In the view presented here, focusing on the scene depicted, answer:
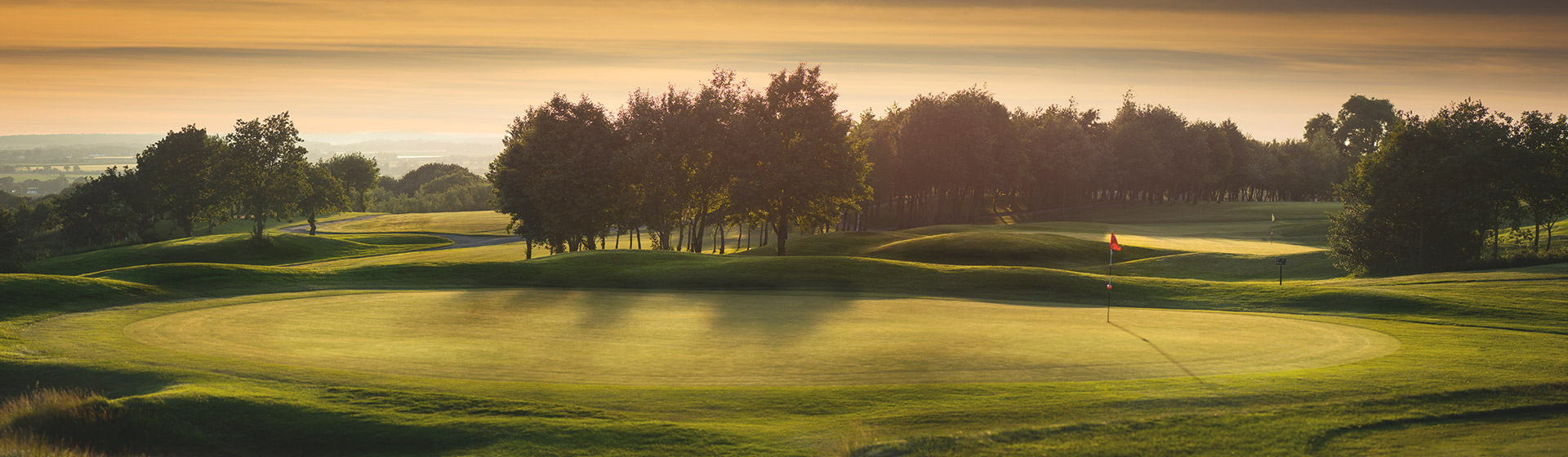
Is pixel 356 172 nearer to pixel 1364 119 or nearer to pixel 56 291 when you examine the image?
pixel 56 291

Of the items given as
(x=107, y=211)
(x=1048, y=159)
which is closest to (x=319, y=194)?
(x=107, y=211)

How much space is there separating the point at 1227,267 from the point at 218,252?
72.9 m

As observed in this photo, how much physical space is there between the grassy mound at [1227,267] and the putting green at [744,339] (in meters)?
22.2

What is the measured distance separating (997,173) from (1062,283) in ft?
204

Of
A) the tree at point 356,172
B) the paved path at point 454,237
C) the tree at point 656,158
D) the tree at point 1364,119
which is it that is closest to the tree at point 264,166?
the paved path at point 454,237

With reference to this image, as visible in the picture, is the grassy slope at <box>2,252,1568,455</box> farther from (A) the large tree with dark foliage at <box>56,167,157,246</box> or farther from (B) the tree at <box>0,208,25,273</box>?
(A) the large tree with dark foliage at <box>56,167,157,246</box>

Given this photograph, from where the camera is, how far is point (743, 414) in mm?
12625

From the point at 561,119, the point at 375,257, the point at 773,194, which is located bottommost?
the point at 375,257

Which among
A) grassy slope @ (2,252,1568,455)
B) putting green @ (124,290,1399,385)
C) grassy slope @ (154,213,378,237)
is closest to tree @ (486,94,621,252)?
putting green @ (124,290,1399,385)

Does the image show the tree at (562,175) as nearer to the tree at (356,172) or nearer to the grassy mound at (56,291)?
the grassy mound at (56,291)

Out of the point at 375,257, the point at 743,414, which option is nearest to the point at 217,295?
the point at 743,414

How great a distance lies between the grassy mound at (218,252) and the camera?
61.0 m

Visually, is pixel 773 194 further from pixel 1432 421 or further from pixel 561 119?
pixel 1432 421

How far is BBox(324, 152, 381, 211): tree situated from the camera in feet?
455
